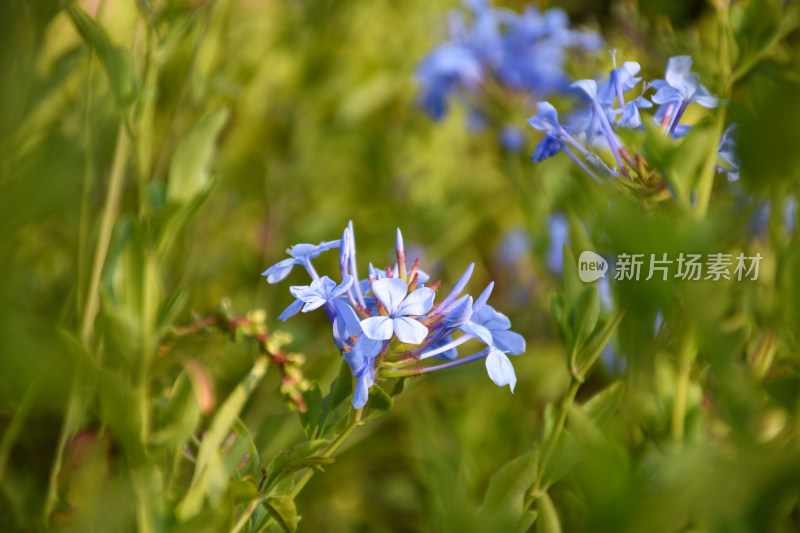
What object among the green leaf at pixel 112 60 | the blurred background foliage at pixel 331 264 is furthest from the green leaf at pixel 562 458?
the green leaf at pixel 112 60

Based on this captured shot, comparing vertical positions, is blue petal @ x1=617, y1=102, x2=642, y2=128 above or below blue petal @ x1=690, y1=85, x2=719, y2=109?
above

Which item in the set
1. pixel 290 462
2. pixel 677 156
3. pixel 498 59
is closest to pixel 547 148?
pixel 677 156

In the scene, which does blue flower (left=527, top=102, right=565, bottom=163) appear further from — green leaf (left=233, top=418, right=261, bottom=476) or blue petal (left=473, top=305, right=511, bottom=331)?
green leaf (left=233, top=418, right=261, bottom=476)

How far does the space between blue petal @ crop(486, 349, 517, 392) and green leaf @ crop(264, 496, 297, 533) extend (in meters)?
0.16

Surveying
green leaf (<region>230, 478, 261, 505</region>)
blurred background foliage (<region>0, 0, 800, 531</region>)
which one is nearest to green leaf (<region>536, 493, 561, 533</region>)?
blurred background foliage (<region>0, 0, 800, 531</region>)

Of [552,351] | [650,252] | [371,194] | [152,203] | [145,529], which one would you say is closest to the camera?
[650,252]

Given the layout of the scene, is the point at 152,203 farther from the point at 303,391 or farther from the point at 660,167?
the point at 660,167

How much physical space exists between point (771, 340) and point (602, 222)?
0.46 m

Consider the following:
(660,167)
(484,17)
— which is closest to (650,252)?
(660,167)

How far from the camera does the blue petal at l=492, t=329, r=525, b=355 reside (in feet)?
1.74

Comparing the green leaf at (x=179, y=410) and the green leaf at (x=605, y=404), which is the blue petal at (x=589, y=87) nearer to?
the green leaf at (x=605, y=404)

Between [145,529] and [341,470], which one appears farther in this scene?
[341,470]

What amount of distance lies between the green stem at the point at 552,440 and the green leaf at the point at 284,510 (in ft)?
0.57

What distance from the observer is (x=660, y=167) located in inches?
21.3
